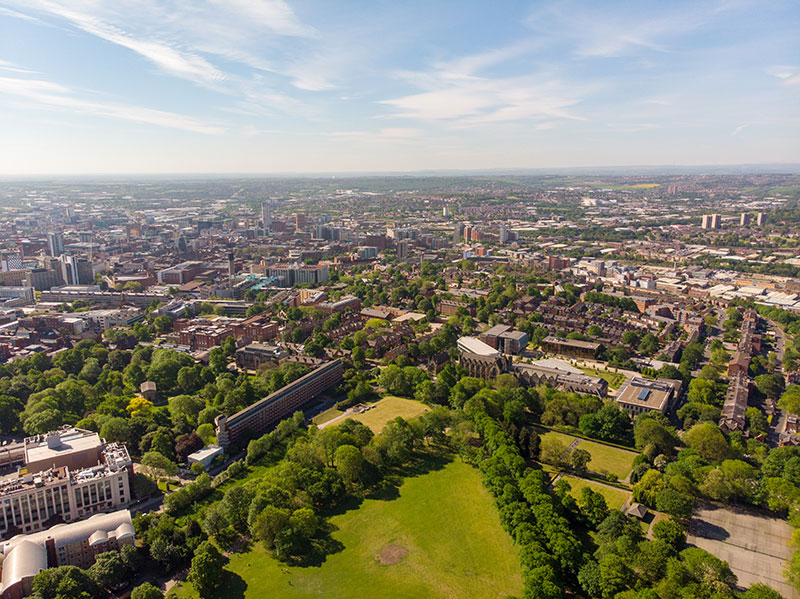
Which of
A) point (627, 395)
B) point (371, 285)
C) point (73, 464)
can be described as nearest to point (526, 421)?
point (627, 395)

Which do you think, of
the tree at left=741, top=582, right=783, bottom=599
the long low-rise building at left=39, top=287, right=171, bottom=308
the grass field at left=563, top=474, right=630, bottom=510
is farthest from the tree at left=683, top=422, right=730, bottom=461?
the long low-rise building at left=39, top=287, right=171, bottom=308

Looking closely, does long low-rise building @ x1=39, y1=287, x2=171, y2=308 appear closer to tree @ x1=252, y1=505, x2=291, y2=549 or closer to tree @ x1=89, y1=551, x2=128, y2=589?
tree @ x1=89, y1=551, x2=128, y2=589

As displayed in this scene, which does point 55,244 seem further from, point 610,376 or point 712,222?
point 712,222

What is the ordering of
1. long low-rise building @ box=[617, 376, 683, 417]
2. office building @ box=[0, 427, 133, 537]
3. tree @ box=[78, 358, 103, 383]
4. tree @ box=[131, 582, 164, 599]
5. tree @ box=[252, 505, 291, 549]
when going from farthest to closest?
tree @ box=[78, 358, 103, 383] < long low-rise building @ box=[617, 376, 683, 417] < office building @ box=[0, 427, 133, 537] < tree @ box=[252, 505, 291, 549] < tree @ box=[131, 582, 164, 599]

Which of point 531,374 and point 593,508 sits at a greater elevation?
point 531,374

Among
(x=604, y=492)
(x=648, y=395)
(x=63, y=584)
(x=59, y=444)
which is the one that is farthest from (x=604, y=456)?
(x=59, y=444)

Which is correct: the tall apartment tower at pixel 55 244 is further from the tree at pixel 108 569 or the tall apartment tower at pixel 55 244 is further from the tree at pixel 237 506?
the tree at pixel 108 569

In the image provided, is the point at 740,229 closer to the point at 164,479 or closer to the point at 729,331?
the point at 729,331
